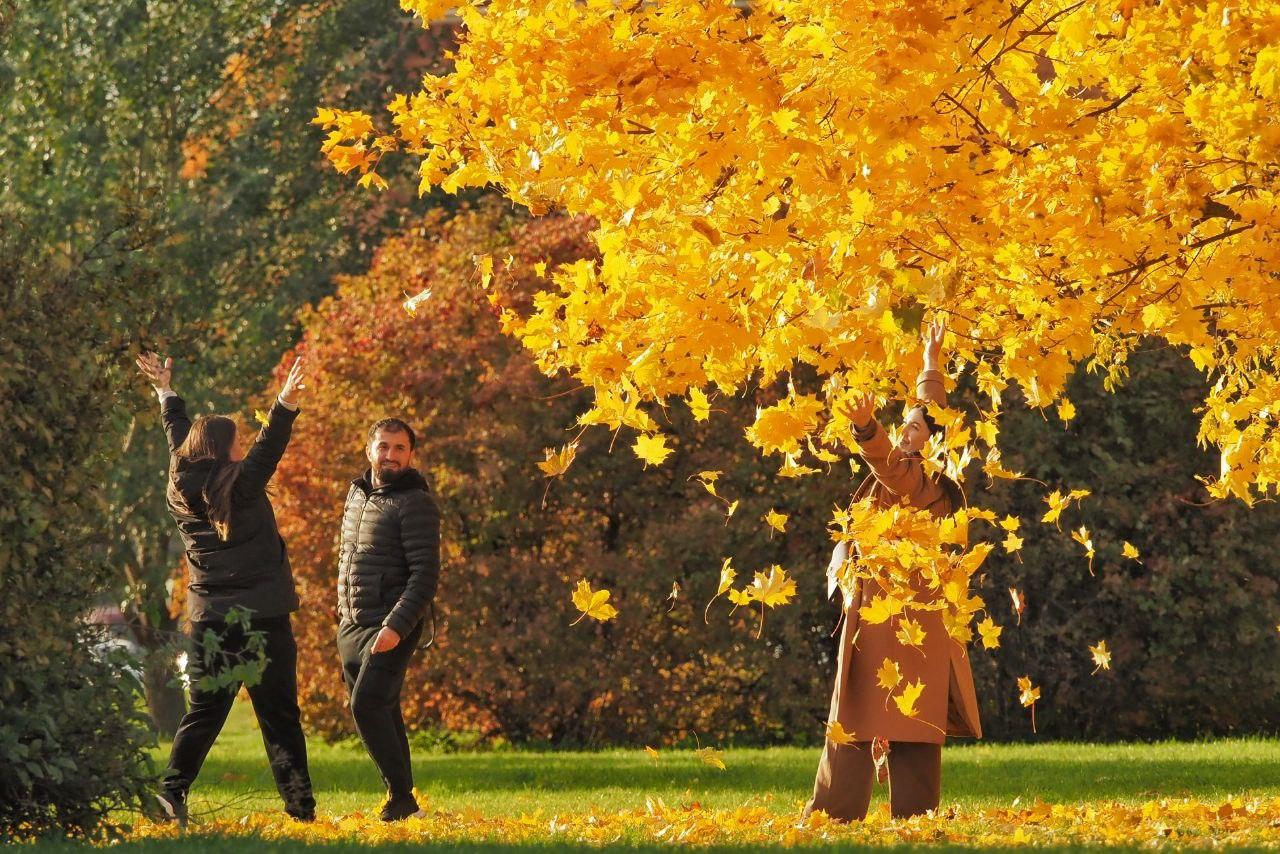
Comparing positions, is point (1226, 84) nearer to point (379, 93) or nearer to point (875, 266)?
point (875, 266)

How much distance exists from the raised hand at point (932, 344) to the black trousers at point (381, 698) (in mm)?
2465

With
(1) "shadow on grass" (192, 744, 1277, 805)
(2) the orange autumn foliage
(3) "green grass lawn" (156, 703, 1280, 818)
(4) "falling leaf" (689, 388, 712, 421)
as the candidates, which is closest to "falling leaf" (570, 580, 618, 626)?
(4) "falling leaf" (689, 388, 712, 421)

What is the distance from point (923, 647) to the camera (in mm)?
6855

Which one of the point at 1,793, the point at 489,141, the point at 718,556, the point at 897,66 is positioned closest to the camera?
the point at 897,66

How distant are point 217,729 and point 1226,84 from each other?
4.55m

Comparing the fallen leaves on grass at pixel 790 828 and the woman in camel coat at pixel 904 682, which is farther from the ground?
the woman in camel coat at pixel 904 682

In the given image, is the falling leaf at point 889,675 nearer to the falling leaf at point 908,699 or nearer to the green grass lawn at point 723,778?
the falling leaf at point 908,699

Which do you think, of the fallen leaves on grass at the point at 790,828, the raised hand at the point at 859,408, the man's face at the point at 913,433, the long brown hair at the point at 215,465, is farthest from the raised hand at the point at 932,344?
the long brown hair at the point at 215,465

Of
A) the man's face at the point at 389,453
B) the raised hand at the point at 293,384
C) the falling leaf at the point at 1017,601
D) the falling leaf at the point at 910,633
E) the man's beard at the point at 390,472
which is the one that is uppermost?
the raised hand at the point at 293,384

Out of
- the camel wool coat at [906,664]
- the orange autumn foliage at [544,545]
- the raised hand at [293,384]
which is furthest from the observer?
the orange autumn foliage at [544,545]

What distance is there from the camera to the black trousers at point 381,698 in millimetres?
7676

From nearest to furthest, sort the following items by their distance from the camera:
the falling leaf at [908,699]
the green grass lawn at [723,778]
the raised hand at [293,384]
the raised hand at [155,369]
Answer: the falling leaf at [908,699], the raised hand at [155,369], the raised hand at [293,384], the green grass lawn at [723,778]

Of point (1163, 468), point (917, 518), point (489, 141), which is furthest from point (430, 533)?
point (1163, 468)

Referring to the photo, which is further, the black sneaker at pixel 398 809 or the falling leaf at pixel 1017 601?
the black sneaker at pixel 398 809
